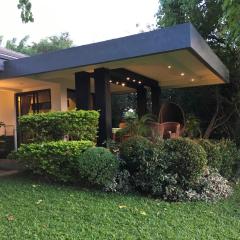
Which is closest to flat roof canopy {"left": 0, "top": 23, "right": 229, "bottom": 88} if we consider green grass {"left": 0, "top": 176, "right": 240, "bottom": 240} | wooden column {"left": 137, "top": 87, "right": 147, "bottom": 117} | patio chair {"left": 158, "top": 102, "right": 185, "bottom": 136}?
patio chair {"left": 158, "top": 102, "right": 185, "bottom": 136}

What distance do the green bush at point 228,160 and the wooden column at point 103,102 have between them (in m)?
2.87

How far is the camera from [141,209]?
5719 mm

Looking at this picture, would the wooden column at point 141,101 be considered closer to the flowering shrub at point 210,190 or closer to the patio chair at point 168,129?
the patio chair at point 168,129

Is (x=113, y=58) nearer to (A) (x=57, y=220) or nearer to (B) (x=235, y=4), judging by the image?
(B) (x=235, y=4)

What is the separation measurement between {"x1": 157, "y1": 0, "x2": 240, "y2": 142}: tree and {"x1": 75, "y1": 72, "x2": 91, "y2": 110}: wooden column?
5717 millimetres

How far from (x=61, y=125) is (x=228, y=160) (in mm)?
4211

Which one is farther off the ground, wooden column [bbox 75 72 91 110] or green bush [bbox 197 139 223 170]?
wooden column [bbox 75 72 91 110]

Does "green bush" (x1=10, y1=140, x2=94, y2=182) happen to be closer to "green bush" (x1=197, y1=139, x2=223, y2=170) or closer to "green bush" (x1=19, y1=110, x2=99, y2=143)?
"green bush" (x1=19, y1=110, x2=99, y2=143)

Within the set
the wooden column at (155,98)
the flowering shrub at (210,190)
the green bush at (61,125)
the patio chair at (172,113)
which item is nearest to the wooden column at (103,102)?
the green bush at (61,125)

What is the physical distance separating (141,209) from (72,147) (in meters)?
2.21

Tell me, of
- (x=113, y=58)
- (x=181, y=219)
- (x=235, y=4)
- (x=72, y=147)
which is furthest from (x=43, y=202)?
(x=235, y=4)

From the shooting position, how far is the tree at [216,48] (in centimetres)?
1295

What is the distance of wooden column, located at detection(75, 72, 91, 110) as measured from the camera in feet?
30.6

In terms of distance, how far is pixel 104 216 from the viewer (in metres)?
5.24
